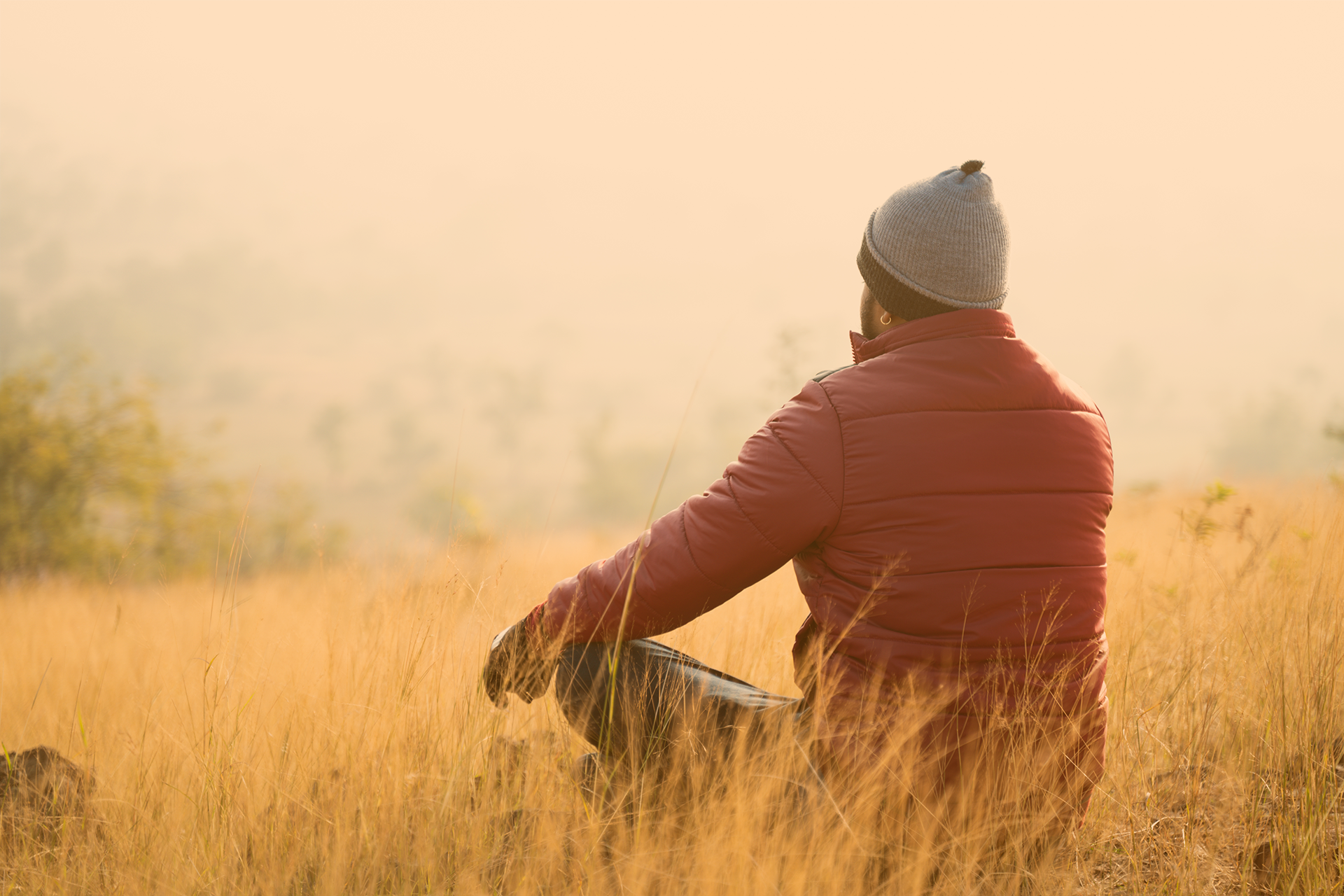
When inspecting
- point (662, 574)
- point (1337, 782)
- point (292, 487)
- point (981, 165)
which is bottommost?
point (292, 487)

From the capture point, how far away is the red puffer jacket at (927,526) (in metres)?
1.42

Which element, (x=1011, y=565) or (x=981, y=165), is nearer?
(x=1011, y=565)

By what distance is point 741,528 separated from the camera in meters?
1.44

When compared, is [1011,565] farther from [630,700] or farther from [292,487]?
[292,487]

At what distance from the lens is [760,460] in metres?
1.44

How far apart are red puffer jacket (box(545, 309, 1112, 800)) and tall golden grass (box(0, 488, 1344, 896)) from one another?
294 mm

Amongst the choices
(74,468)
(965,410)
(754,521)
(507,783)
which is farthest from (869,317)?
(74,468)

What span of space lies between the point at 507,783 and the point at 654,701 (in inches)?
15.9

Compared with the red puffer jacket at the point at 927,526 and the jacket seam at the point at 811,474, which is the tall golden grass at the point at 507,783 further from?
the jacket seam at the point at 811,474

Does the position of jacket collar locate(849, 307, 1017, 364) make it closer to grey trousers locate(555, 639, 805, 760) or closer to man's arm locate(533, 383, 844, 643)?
man's arm locate(533, 383, 844, 643)

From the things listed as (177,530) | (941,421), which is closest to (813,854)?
(941,421)

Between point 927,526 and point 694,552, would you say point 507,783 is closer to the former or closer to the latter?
point 694,552

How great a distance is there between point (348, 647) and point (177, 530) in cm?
1563

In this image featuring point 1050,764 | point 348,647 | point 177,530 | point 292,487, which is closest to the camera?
point 1050,764
